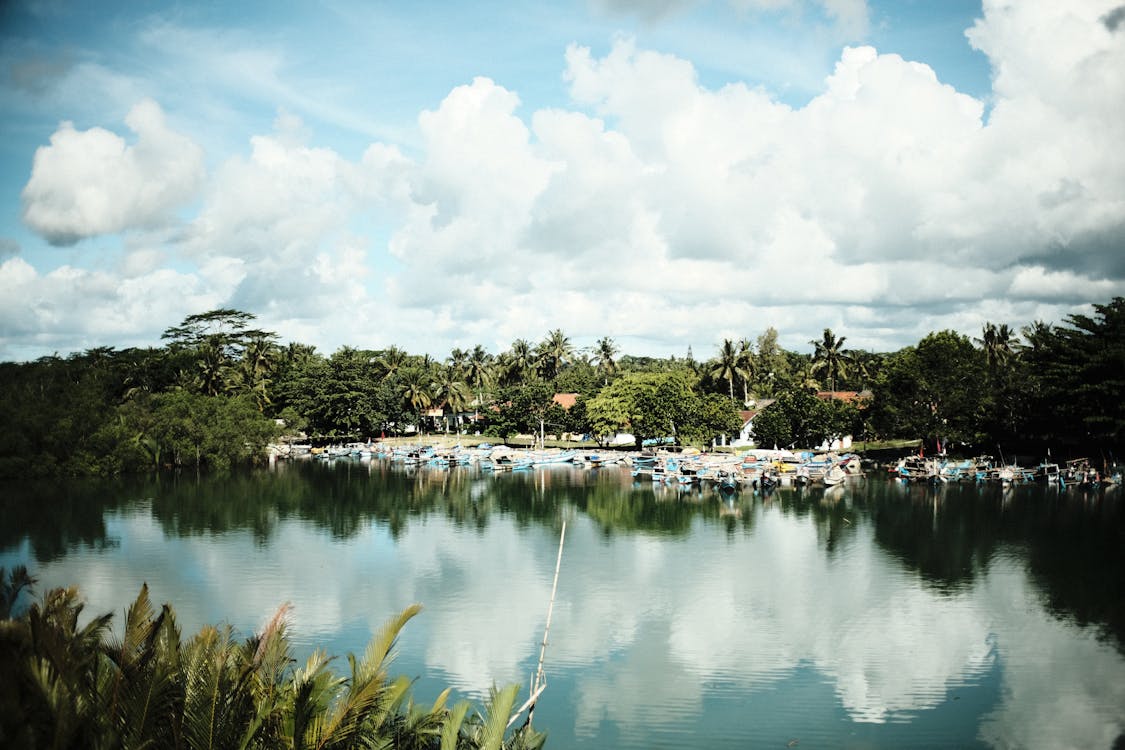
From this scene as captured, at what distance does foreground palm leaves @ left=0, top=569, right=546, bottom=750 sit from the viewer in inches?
318

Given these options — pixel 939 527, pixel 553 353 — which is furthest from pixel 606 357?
pixel 939 527

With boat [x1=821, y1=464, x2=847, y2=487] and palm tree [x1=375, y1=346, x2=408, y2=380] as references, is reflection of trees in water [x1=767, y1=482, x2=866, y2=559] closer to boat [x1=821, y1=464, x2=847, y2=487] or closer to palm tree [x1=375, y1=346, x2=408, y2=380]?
boat [x1=821, y1=464, x2=847, y2=487]

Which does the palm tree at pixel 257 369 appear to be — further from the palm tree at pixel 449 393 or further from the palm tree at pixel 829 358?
the palm tree at pixel 829 358

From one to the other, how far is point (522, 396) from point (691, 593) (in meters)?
51.1

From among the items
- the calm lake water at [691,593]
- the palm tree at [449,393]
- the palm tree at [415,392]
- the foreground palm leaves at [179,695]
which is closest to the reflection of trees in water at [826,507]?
the calm lake water at [691,593]

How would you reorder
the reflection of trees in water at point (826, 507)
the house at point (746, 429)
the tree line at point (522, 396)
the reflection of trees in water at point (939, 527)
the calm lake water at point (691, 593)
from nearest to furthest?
1. the calm lake water at point (691, 593)
2. the reflection of trees in water at point (939, 527)
3. the reflection of trees in water at point (826, 507)
4. the tree line at point (522, 396)
5. the house at point (746, 429)

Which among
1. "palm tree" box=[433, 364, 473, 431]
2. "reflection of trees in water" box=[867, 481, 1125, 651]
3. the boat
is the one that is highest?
"palm tree" box=[433, 364, 473, 431]

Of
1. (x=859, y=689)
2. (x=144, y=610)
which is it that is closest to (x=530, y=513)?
(x=859, y=689)

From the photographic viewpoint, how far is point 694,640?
70.0 feet

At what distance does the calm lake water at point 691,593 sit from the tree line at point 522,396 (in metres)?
6.62

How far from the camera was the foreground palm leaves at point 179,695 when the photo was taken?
8.08 metres

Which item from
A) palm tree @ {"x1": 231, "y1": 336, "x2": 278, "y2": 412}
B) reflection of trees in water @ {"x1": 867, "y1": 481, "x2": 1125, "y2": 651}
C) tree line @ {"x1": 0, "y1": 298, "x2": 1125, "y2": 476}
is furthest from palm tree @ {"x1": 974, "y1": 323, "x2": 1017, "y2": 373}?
palm tree @ {"x1": 231, "y1": 336, "x2": 278, "y2": 412}

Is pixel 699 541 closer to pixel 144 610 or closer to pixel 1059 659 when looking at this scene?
pixel 1059 659

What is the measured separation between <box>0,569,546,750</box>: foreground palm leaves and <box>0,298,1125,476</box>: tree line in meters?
49.4
